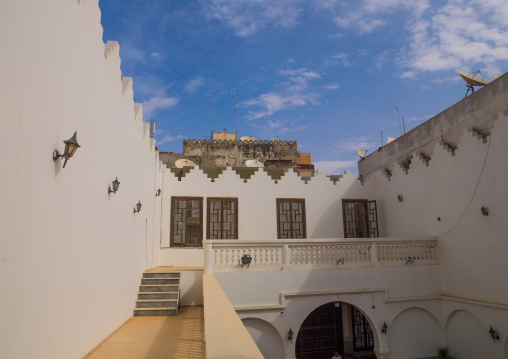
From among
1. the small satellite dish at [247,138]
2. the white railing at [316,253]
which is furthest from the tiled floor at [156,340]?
the small satellite dish at [247,138]

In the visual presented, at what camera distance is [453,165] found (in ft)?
32.4

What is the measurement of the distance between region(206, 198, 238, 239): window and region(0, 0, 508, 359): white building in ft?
0.22

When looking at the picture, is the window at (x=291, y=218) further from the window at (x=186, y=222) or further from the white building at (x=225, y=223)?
the window at (x=186, y=222)

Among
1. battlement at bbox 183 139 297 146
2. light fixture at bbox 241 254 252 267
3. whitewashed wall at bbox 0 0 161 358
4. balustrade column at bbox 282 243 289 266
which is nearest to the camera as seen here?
whitewashed wall at bbox 0 0 161 358

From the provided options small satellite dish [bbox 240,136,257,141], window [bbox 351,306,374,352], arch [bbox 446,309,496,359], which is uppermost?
small satellite dish [bbox 240,136,257,141]

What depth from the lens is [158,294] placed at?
8344 millimetres

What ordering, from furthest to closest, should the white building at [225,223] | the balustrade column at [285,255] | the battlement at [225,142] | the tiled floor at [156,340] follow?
1. the battlement at [225,142]
2. the balustrade column at [285,255]
3. the tiled floor at [156,340]
4. the white building at [225,223]

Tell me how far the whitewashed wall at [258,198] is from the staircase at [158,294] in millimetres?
2544

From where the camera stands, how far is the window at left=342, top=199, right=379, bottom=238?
12.7 metres

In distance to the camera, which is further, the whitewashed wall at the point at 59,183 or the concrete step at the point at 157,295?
the concrete step at the point at 157,295

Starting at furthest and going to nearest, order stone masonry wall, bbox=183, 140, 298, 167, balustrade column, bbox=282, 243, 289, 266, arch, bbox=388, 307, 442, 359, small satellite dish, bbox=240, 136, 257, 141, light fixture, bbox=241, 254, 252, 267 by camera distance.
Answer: small satellite dish, bbox=240, 136, 257, 141, stone masonry wall, bbox=183, 140, 298, 167, arch, bbox=388, 307, 442, 359, balustrade column, bbox=282, 243, 289, 266, light fixture, bbox=241, 254, 252, 267

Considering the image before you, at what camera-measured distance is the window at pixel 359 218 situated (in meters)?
12.7

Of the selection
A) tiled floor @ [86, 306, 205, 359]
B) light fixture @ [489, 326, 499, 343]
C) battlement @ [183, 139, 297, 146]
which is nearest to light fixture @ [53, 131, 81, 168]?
tiled floor @ [86, 306, 205, 359]

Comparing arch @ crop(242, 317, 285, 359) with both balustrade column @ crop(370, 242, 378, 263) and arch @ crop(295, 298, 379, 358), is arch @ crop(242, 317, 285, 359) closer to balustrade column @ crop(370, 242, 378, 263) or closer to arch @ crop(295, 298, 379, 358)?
arch @ crop(295, 298, 379, 358)
